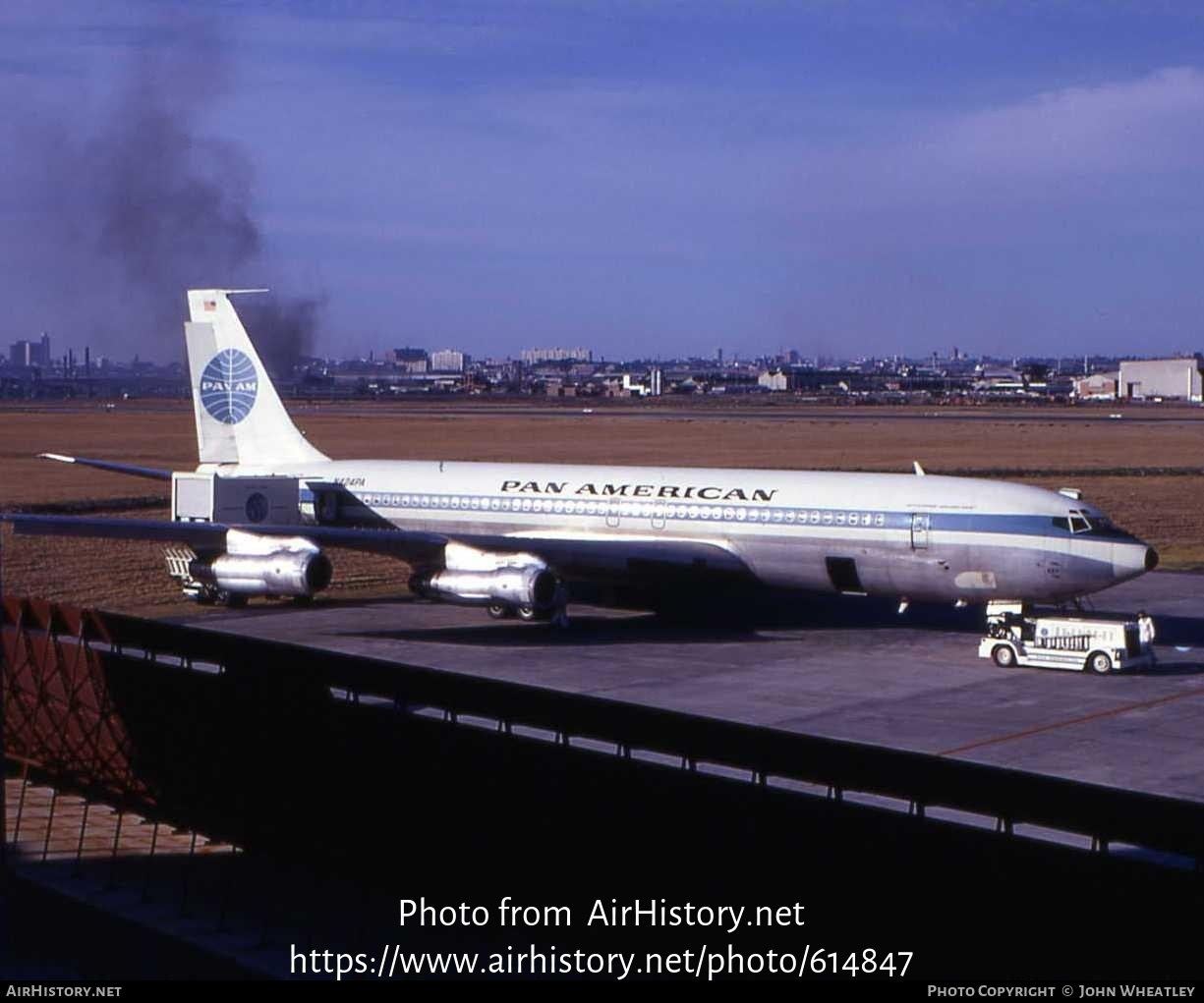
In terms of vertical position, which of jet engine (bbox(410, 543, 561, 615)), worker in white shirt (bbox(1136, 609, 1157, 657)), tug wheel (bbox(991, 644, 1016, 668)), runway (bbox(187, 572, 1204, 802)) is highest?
jet engine (bbox(410, 543, 561, 615))

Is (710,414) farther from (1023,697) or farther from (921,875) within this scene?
(921,875)

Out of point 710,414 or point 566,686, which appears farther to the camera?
point 710,414

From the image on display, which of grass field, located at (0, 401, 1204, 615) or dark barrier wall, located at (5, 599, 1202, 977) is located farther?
grass field, located at (0, 401, 1204, 615)

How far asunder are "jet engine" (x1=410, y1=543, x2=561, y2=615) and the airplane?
0.04 m

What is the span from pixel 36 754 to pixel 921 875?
12.9m

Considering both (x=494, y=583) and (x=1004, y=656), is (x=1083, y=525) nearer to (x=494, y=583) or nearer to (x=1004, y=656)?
(x=1004, y=656)

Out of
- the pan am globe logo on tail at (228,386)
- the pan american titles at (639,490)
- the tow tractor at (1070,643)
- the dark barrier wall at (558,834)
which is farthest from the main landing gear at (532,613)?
the dark barrier wall at (558,834)

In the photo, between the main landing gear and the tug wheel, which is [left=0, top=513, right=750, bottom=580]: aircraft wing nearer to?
the main landing gear

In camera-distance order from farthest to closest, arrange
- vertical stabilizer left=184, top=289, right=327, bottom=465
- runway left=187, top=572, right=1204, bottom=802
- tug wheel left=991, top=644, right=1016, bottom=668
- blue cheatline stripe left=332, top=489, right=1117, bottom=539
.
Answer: vertical stabilizer left=184, top=289, right=327, bottom=465 → blue cheatline stripe left=332, top=489, right=1117, bottom=539 → tug wheel left=991, top=644, right=1016, bottom=668 → runway left=187, top=572, right=1204, bottom=802

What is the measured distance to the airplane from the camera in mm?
32531

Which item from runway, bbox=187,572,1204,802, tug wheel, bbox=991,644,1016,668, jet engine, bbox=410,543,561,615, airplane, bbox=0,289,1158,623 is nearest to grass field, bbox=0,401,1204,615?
airplane, bbox=0,289,1158,623

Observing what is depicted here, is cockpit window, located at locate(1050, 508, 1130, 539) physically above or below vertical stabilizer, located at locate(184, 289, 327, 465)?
below

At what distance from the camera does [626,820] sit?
13.6 m

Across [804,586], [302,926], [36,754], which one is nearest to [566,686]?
[804,586]
